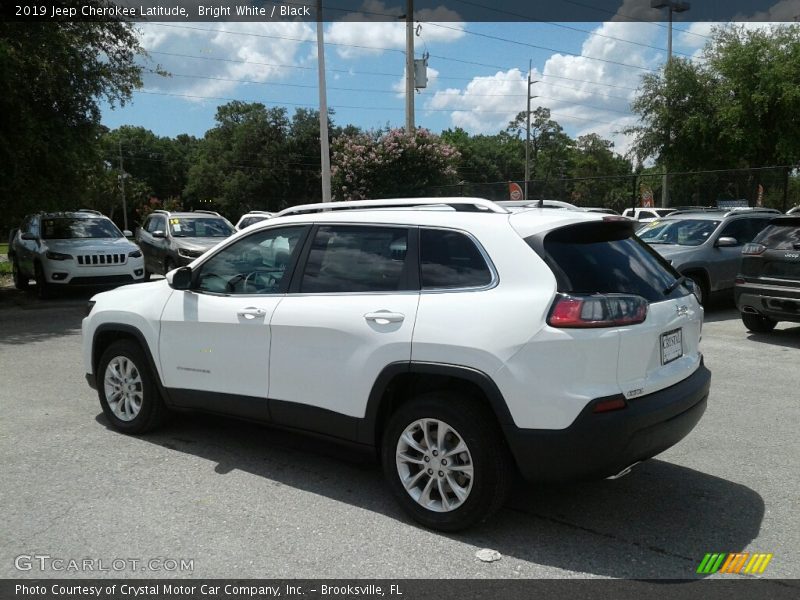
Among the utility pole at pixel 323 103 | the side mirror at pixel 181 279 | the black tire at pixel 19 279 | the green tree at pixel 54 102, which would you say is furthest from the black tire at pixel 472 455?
the utility pole at pixel 323 103

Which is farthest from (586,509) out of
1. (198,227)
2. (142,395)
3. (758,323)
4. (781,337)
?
(198,227)

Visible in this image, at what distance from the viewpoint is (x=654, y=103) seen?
2758 cm

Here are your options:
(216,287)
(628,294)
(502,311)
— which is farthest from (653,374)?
(216,287)

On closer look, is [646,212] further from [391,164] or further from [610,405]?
[610,405]

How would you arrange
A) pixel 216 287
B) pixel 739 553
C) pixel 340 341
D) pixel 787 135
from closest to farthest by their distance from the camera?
pixel 739 553 → pixel 340 341 → pixel 216 287 → pixel 787 135

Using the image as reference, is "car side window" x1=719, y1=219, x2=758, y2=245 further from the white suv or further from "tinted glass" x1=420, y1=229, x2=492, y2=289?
"tinted glass" x1=420, y1=229, x2=492, y2=289

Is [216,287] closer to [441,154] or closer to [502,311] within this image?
[502,311]

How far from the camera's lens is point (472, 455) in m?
3.70

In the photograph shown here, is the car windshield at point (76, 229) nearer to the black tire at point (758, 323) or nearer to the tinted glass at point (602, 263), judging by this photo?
the black tire at point (758, 323)

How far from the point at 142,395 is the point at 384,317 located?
2428mm

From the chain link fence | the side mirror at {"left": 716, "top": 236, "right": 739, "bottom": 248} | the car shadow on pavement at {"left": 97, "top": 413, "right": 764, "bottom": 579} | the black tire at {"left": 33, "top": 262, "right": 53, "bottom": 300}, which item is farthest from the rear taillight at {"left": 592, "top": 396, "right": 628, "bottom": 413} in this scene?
the black tire at {"left": 33, "top": 262, "right": 53, "bottom": 300}

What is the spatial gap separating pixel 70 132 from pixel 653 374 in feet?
43.2

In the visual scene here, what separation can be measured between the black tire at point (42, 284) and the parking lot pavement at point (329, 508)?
924 centimetres

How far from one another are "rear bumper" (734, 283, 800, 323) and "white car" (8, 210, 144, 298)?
1135 centimetres
